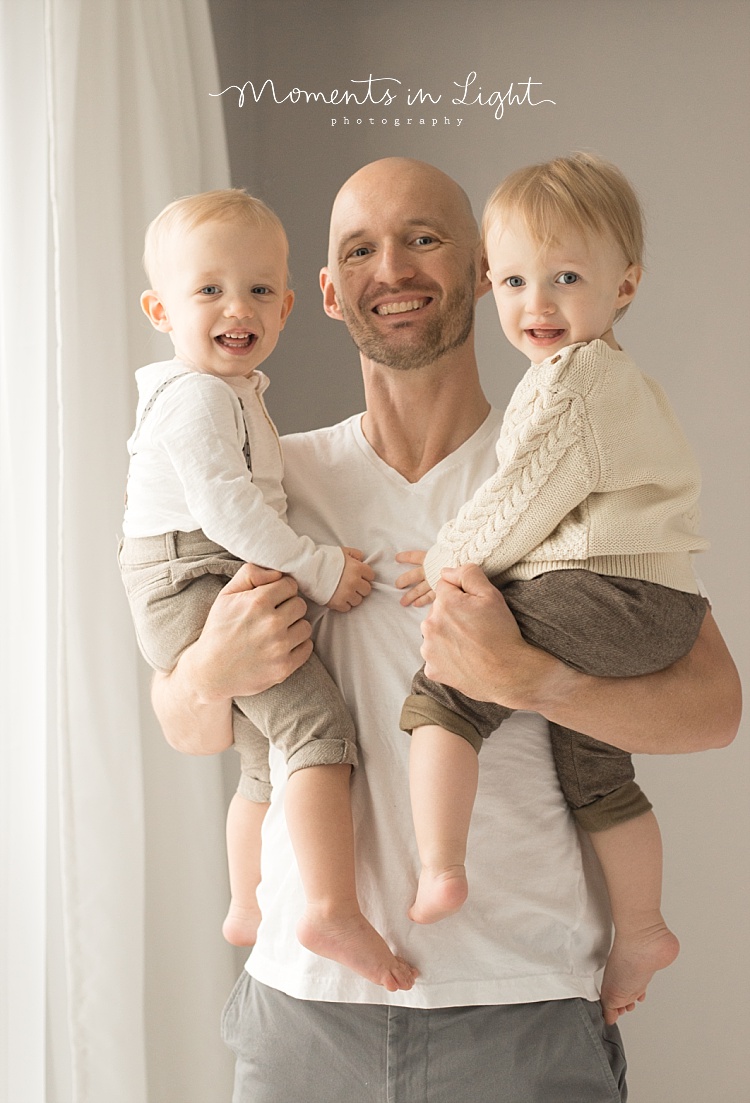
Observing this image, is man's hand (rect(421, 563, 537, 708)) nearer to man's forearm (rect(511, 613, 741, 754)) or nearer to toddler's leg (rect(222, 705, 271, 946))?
man's forearm (rect(511, 613, 741, 754))

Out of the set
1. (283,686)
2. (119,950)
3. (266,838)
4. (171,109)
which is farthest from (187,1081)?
(171,109)

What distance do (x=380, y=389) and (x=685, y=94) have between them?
150cm

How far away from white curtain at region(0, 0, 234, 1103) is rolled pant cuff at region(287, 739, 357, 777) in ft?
2.11

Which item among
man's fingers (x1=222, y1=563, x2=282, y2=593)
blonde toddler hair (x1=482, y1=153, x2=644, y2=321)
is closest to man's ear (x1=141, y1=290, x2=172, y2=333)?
man's fingers (x1=222, y1=563, x2=282, y2=593)

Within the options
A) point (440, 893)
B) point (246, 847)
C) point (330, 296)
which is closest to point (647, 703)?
point (440, 893)

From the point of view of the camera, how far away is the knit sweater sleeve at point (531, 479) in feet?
4.19

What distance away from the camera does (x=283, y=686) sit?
1448mm

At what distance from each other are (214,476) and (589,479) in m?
0.47

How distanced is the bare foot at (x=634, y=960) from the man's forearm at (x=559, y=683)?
283 mm

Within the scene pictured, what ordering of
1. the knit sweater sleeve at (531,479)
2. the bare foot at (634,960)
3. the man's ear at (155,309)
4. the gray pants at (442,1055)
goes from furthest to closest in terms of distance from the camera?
the man's ear at (155,309)
the bare foot at (634,960)
the gray pants at (442,1055)
the knit sweater sleeve at (531,479)

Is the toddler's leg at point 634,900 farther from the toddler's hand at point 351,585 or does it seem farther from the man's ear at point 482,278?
the man's ear at point 482,278

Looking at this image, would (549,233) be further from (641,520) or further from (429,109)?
(429,109)

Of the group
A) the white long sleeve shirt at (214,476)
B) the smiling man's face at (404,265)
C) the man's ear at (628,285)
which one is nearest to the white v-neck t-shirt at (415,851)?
the white long sleeve shirt at (214,476)

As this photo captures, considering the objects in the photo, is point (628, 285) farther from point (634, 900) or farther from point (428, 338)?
point (634, 900)
